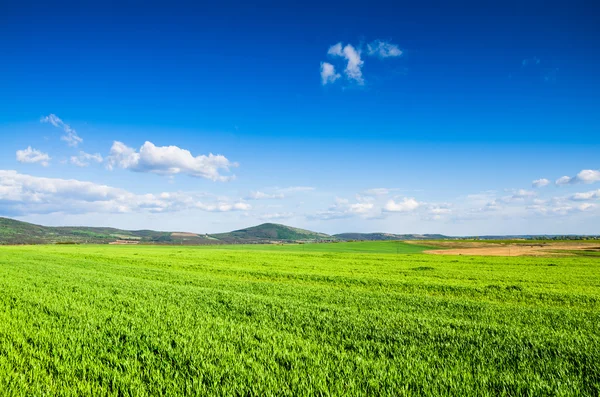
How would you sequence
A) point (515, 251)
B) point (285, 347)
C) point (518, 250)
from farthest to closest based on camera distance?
point (518, 250) < point (515, 251) < point (285, 347)

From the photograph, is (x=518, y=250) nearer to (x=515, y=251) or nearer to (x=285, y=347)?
(x=515, y=251)

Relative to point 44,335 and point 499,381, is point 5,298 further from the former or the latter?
point 499,381

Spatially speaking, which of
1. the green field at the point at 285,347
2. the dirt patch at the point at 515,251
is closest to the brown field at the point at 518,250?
the dirt patch at the point at 515,251

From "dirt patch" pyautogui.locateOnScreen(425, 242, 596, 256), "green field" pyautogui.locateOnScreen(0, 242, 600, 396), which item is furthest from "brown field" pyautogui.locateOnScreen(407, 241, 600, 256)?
"green field" pyautogui.locateOnScreen(0, 242, 600, 396)

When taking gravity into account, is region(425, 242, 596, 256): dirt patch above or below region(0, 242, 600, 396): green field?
below

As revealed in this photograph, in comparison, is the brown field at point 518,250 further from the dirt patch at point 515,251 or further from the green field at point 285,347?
the green field at point 285,347

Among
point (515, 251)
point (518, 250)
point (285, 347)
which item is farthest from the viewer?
point (518, 250)

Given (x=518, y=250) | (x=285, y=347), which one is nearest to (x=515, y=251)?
(x=518, y=250)

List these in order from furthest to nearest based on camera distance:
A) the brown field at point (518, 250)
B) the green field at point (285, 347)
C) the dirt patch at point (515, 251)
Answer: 1. the brown field at point (518, 250)
2. the dirt patch at point (515, 251)
3. the green field at point (285, 347)

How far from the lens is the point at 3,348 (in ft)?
24.9

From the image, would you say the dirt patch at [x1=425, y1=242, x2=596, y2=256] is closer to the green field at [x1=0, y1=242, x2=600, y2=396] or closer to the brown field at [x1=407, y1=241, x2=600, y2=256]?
the brown field at [x1=407, y1=241, x2=600, y2=256]

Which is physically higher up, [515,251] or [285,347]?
[285,347]

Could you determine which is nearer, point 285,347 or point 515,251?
point 285,347

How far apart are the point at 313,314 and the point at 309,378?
5.07m
